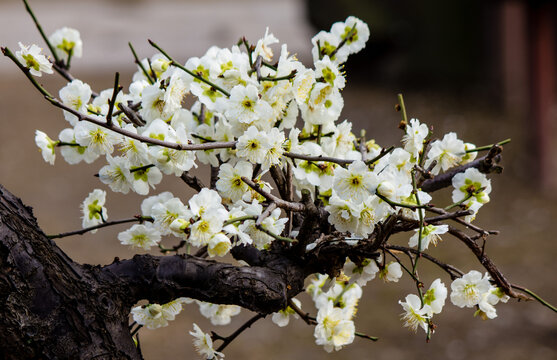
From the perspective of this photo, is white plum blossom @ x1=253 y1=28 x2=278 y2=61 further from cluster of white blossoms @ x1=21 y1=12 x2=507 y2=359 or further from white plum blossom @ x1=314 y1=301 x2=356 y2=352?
white plum blossom @ x1=314 y1=301 x2=356 y2=352

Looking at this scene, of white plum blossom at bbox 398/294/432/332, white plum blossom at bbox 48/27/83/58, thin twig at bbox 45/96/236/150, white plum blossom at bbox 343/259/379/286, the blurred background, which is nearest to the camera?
thin twig at bbox 45/96/236/150

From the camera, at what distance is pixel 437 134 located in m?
7.73

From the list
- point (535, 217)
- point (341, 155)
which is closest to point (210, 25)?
point (535, 217)

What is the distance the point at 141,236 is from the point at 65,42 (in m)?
0.49

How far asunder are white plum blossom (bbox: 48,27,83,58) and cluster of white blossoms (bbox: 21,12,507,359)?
22 cm

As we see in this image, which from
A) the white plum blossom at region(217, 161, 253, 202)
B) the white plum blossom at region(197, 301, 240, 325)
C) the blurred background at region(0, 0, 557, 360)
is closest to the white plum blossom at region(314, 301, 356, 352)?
the white plum blossom at region(197, 301, 240, 325)

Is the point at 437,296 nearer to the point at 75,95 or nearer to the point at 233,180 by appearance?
the point at 233,180

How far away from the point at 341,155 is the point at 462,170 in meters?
0.24

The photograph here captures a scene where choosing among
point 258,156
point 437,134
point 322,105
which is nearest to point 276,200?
point 258,156

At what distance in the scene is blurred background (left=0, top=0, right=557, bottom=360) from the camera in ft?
16.0

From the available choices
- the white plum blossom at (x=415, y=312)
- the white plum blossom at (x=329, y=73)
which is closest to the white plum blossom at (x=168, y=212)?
the white plum blossom at (x=329, y=73)

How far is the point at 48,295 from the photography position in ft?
4.03

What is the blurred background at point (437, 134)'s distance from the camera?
4879mm

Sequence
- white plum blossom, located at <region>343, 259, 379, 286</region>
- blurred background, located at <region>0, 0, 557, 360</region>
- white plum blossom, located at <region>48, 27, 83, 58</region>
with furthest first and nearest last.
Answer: blurred background, located at <region>0, 0, 557, 360</region> → white plum blossom, located at <region>48, 27, 83, 58</region> → white plum blossom, located at <region>343, 259, 379, 286</region>
